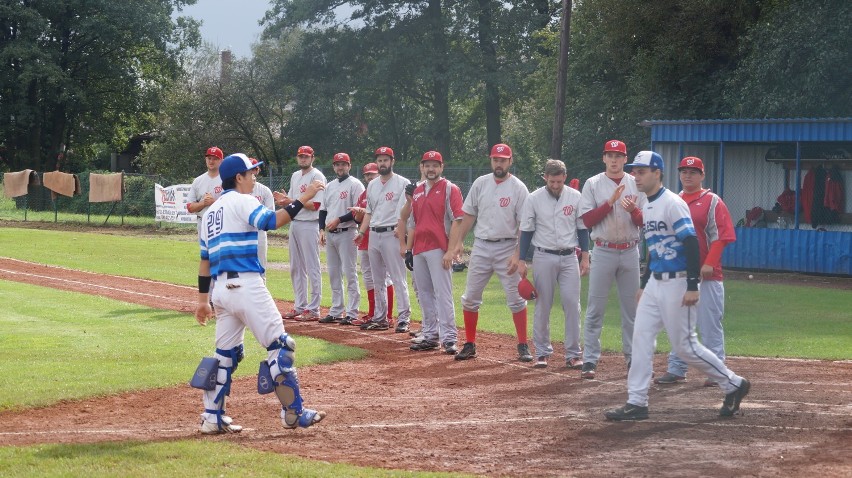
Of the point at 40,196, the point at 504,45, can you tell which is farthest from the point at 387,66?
the point at 40,196

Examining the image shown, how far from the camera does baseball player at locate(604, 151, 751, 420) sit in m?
7.96

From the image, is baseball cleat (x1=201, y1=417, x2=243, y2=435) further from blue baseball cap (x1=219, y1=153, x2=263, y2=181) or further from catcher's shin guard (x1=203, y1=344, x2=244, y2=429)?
blue baseball cap (x1=219, y1=153, x2=263, y2=181)

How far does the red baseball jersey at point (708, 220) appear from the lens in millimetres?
9305

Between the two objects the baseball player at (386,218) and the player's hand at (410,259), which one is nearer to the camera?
the player's hand at (410,259)

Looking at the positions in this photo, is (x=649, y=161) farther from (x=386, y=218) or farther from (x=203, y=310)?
(x=386, y=218)

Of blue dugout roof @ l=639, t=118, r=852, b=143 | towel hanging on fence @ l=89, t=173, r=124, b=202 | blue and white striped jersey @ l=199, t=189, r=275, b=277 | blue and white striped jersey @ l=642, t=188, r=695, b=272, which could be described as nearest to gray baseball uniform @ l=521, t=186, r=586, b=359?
blue and white striped jersey @ l=642, t=188, r=695, b=272

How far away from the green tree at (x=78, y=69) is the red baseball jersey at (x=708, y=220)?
154 ft

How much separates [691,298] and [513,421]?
170 centimetres

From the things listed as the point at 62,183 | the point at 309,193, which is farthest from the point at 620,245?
the point at 62,183

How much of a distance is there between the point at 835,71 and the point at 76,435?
23963mm

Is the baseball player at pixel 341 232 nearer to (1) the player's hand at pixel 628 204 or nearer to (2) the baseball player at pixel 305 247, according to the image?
(2) the baseball player at pixel 305 247

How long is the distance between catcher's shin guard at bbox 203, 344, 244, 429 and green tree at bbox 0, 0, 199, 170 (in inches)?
1852

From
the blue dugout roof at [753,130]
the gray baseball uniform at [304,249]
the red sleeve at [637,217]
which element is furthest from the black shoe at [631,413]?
the blue dugout roof at [753,130]

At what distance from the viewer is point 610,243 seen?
10.0 metres
